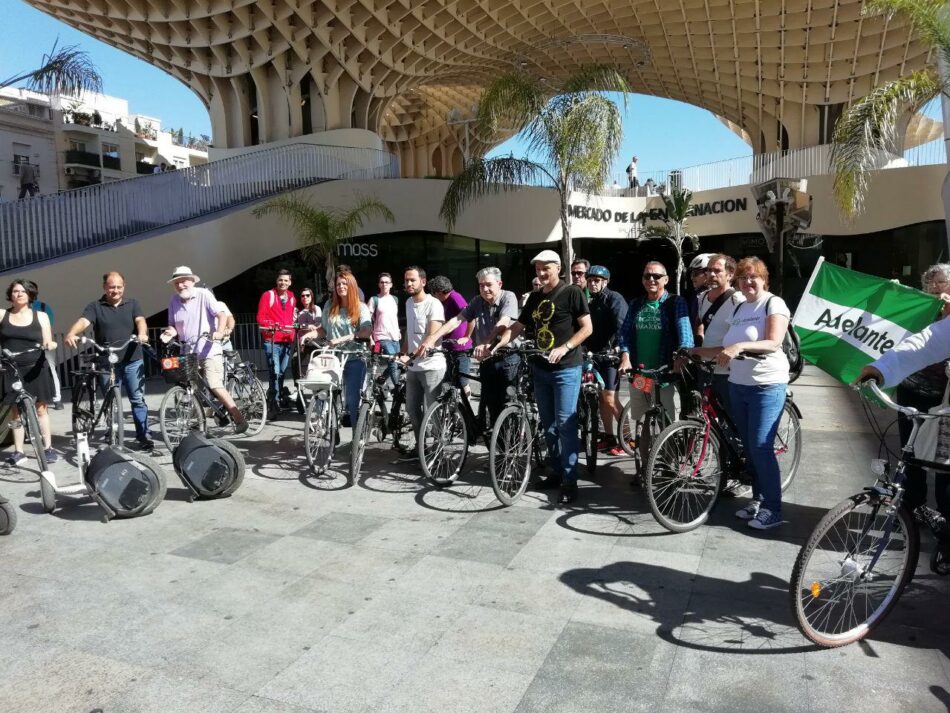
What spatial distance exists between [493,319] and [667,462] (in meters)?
2.22

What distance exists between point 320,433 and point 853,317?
14.3 ft

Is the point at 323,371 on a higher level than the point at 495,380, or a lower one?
A: higher

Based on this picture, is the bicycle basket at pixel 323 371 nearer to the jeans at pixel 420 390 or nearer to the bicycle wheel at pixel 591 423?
the jeans at pixel 420 390

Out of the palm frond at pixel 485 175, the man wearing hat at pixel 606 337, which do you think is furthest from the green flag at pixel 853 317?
the palm frond at pixel 485 175

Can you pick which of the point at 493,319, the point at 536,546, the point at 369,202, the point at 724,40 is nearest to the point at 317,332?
the point at 493,319

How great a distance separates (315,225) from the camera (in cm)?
1719

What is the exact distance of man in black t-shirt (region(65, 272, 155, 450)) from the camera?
271 inches

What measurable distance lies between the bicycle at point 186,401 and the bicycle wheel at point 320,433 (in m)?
1.48

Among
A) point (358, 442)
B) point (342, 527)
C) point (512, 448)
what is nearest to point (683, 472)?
point (512, 448)

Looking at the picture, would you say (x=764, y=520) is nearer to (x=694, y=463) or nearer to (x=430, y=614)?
(x=694, y=463)

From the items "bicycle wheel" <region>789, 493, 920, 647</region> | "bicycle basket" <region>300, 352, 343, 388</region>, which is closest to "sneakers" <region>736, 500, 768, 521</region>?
"bicycle wheel" <region>789, 493, 920, 647</region>

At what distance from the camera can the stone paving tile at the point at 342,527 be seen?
4668 millimetres

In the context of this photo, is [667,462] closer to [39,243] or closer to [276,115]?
[39,243]

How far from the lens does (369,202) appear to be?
63.4ft
